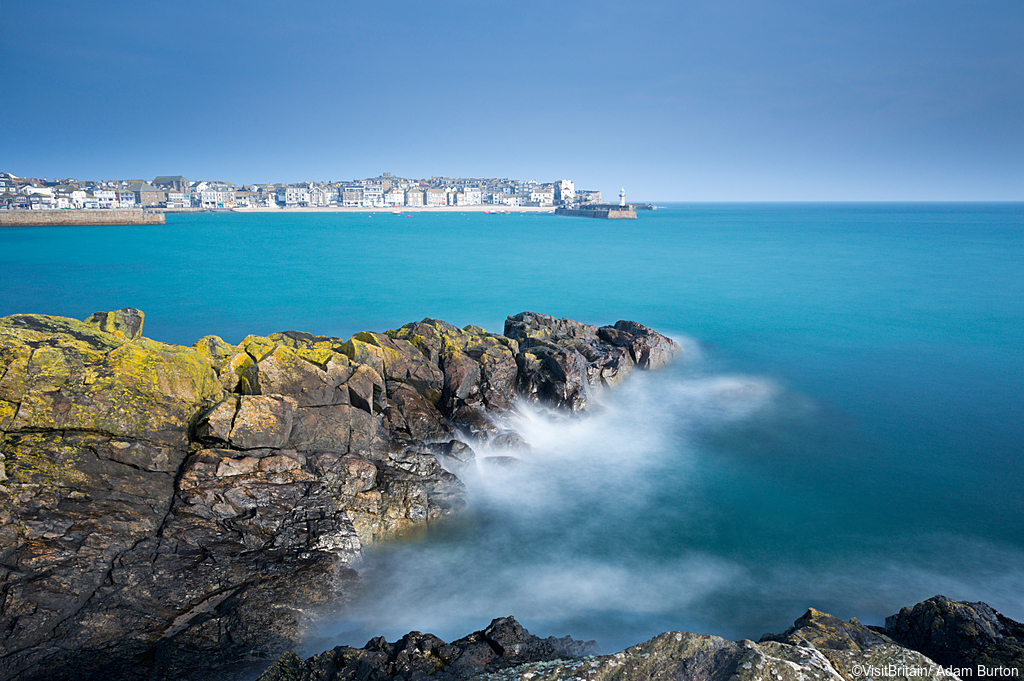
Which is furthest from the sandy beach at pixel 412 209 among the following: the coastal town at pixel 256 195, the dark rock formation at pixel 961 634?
the dark rock formation at pixel 961 634

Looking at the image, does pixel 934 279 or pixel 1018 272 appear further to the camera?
pixel 1018 272

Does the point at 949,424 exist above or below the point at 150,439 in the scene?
below

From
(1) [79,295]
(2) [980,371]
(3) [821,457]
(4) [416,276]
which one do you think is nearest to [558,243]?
(4) [416,276]

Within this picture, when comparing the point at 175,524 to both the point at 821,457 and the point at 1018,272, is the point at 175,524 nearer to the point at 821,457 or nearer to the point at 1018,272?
the point at 821,457

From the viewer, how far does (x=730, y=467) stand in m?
9.85

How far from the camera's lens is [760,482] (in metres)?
9.32

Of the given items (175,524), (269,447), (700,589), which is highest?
(269,447)

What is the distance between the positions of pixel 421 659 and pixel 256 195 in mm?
179226

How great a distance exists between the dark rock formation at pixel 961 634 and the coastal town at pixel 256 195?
13511cm

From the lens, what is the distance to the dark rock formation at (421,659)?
12.6 feet

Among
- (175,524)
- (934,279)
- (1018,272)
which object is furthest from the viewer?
(1018,272)

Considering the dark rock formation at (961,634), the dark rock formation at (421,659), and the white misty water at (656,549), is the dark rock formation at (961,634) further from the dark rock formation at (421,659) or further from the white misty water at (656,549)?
the dark rock formation at (421,659)

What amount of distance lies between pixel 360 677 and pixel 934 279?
36.9 meters

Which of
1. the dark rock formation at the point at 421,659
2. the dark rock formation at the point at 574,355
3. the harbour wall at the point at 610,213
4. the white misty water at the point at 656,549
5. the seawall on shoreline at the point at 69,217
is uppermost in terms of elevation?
the harbour wall at the point at 610,213
